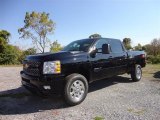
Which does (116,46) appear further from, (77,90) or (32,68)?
(32,68)

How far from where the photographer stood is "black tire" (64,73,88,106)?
17.2ft

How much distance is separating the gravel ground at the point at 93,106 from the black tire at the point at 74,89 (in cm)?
19

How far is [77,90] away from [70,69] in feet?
2.06

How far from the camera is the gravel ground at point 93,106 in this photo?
4.67 m

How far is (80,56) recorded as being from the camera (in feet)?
18.8

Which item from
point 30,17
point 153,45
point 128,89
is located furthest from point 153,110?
point 153,45

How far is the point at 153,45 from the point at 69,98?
37860 millimetres

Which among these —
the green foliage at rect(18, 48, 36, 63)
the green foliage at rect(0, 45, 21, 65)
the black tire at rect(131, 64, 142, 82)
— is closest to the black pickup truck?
the black tire at rect(131, 64, 142, 82)

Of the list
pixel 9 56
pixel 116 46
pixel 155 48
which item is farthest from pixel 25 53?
pixel 155 48

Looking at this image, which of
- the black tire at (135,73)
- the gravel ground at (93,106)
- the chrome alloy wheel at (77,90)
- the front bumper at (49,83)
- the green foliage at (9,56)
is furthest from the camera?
the green foliage at (9,56)

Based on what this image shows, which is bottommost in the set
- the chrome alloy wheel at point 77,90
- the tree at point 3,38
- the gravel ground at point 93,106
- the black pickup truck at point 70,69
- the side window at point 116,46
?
the gravel ground at point 93,106

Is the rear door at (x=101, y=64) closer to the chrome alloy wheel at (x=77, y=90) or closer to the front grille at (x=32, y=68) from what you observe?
the chrome alloy wheel at (x=77, y=90)

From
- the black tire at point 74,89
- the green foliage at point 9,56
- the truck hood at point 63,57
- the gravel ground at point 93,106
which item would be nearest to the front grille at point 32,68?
the truck hood at point 63,57

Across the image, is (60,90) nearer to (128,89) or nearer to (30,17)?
(128,89)
